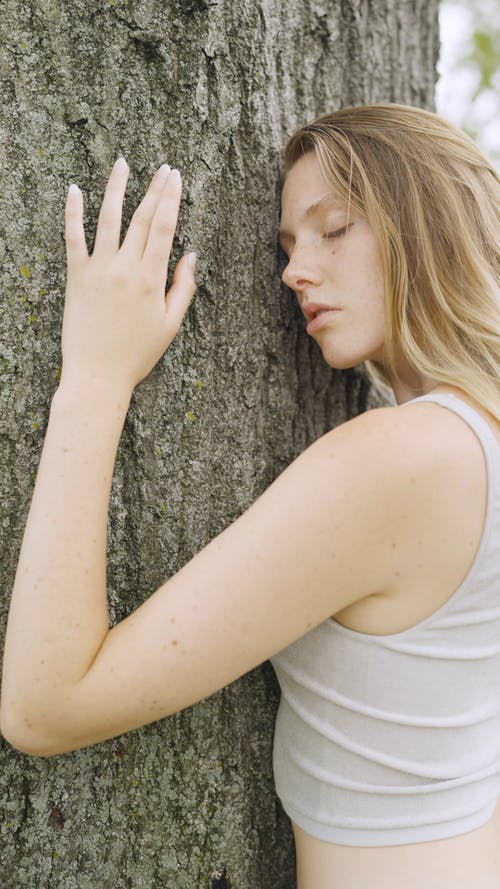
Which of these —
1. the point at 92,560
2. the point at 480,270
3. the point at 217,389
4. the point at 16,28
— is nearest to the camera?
the point at 92,560

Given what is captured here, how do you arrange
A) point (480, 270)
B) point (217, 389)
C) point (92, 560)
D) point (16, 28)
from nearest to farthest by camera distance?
1. point (92, 560)
2. point (16, 28)
3. point (480, 270)
4. point (217, 389)

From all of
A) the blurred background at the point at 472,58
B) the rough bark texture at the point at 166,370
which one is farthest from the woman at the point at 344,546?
the blurred background at the point at 472,58

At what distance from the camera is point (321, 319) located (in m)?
1.87

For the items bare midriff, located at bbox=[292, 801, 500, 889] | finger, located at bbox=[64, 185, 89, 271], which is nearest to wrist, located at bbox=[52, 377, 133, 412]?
finger, located at bbox=[64, 185, 89, 271]

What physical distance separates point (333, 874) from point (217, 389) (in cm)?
115

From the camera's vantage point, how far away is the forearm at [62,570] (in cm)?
137

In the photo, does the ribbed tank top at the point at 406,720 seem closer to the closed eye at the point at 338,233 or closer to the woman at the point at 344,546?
the woman at the point at 344,546

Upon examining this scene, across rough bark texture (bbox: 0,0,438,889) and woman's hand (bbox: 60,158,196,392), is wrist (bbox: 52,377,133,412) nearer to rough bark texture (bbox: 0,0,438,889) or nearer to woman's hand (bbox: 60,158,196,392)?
woman's hand (bbox: 60,158,196,392)

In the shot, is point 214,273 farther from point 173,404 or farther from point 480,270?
point 480,270

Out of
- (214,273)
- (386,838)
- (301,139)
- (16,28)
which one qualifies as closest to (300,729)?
(386,838)

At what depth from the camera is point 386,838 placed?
1.62m

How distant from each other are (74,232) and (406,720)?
49.8 inches

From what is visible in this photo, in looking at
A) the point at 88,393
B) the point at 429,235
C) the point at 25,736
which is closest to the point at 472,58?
the point at 429,235

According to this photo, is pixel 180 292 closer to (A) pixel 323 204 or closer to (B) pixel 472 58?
(A) pixel 323 204
